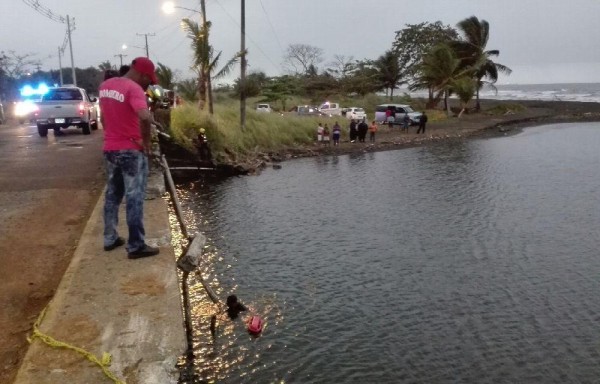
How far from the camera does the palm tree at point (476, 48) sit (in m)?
47.3

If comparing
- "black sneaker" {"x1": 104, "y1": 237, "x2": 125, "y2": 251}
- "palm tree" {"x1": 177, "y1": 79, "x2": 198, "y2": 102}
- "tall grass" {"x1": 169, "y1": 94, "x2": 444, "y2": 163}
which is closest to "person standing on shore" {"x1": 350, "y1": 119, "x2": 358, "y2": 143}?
"tall grass" {"x1": 169, "y1": 94, "x2": 444, "y2": 163}

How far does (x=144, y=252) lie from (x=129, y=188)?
0.68 metres

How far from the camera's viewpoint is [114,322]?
167 inches

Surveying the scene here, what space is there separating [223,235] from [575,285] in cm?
622

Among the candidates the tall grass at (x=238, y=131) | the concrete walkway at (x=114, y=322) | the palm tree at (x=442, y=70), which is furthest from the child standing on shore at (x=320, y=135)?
the concrete walkway at (x=114, y=322)

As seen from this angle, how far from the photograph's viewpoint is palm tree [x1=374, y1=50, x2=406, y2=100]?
5450cm

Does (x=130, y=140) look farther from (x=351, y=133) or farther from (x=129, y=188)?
(x=351, y=133)

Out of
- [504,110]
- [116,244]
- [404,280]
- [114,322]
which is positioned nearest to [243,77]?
[404,280]

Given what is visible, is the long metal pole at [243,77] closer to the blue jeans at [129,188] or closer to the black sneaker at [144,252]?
the blue jeans at [129,188]

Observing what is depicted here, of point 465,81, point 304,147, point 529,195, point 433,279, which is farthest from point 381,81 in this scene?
point 433,279

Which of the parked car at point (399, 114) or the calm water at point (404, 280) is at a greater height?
the parked car at point (399, 114)

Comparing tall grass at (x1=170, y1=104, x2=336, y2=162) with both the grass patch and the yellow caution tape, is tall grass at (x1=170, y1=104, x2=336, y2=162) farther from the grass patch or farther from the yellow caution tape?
the grass patch

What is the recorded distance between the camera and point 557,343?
6195 mm

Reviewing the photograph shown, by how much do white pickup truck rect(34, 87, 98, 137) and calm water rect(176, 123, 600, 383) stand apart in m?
6.54
